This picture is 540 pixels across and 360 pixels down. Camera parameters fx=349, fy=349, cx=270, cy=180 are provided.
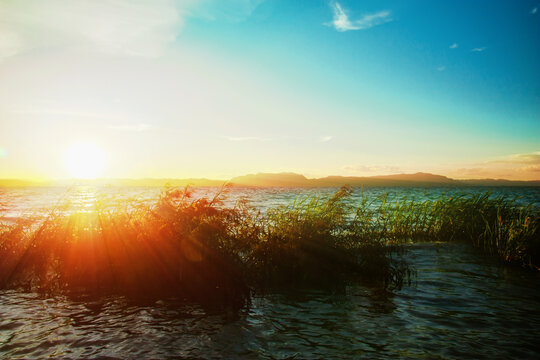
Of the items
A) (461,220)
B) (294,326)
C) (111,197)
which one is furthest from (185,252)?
(461,220)

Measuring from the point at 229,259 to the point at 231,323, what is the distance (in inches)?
83.6

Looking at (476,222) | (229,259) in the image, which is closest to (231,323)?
(229,259)

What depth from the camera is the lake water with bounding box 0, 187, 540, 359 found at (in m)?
7.31

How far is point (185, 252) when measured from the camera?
10516 mm

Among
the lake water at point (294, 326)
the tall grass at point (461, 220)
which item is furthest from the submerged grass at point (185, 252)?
the tall grass at point (461, 220)

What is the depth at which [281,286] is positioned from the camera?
11.3 metres

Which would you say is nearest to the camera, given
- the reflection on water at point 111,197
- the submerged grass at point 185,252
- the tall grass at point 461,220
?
the submerged grass at point 185,252

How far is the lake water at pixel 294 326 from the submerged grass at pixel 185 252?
844 millimetres

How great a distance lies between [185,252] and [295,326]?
3997mm

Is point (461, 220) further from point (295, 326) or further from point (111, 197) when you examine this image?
point (111, 197)

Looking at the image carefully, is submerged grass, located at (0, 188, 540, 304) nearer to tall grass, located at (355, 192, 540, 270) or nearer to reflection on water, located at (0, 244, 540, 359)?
reflection on water, located at (0, 244, 540, 359)

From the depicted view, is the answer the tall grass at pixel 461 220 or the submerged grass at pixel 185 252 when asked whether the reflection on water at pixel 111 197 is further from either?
the tall grass at pixel 461 220

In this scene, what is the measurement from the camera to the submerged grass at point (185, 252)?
10438mm

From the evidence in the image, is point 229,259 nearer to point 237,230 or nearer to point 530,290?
point 237,230
